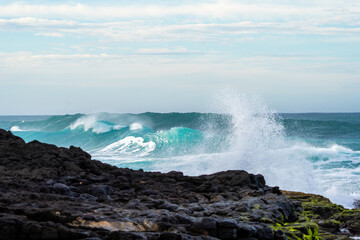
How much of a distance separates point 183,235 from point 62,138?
29.9 metres

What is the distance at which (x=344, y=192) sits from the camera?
13.8 m

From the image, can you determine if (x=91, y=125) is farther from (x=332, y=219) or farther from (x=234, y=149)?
(x=332, y=219)

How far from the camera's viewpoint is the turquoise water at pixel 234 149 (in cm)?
1521

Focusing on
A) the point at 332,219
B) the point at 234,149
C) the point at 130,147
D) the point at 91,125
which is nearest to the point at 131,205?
the point at 332,219

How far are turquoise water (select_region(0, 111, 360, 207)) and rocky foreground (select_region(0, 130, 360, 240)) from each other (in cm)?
590

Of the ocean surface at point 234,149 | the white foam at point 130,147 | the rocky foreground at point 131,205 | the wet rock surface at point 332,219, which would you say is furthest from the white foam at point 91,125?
the wet rock surface at point 332,219

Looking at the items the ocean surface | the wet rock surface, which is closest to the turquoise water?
the ocean surface

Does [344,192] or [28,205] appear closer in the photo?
[28,205]

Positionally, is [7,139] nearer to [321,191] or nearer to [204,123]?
[321,191]

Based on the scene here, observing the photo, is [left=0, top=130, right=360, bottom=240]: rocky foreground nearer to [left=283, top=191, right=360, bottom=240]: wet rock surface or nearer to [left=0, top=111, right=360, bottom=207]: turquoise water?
[left=283, top=191, right=360, bottom=240]: wet rock surface

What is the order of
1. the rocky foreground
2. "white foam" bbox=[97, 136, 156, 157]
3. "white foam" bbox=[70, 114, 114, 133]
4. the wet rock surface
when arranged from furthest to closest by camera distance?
"white foam" bbox=[70, 114, 114, 133], "white foam" bbox=[97, 136, 156, 157], the wet rock surface, the rocky foreground

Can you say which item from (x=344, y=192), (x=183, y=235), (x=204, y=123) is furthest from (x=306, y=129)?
(x=183, y=235)

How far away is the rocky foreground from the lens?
483 centimetres

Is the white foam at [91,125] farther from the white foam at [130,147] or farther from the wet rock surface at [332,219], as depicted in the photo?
the wet rock surface at [332,219]
